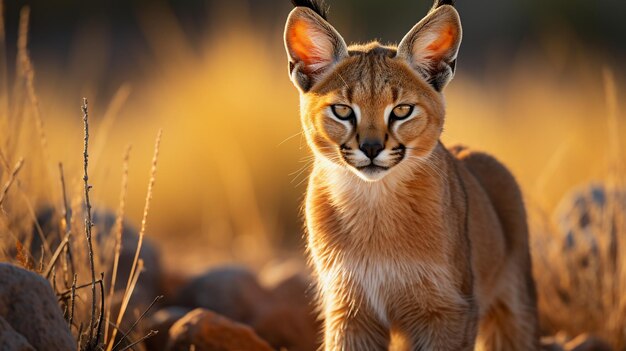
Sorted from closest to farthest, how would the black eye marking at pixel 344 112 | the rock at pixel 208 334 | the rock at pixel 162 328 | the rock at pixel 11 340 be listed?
the rock at pixel 11 340
the black eye marking at pixel 344 112
the rock at pixel 208 334
the rock at pixel 162 328

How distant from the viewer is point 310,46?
15.1 ft

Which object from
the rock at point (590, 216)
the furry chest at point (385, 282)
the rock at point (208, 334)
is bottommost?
the rock at point (590, 216)

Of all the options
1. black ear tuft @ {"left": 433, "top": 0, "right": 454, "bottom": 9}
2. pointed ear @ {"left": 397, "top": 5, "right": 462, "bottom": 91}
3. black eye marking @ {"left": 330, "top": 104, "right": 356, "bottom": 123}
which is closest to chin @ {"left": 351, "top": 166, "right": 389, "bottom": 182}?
black eye marking @ {"left": 330, "top": 104, "right": 356, "bottom": 123}

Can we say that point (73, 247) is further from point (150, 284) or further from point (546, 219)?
point (546, 219)

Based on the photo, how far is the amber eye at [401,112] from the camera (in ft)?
14.1

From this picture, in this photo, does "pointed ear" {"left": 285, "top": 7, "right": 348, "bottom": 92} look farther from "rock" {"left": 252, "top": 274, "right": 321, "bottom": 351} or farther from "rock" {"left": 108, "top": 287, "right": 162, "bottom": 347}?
"rock" {"left": 252, "top": 274, "right": 321, "bottom": 351}

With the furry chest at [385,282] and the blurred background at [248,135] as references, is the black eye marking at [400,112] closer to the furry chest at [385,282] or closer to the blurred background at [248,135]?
the furry chest at [385,282]

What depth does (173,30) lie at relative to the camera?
18.3 meters

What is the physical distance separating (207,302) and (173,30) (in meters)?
12.3

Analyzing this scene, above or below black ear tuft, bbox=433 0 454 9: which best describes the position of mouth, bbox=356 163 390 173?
below

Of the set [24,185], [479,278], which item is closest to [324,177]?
[479,278]

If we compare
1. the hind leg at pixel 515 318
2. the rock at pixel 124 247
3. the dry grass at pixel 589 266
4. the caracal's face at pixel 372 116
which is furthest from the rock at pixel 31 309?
the dry grass at pixel 589 266

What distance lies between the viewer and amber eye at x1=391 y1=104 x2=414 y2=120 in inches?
170

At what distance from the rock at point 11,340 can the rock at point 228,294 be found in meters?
3.07
